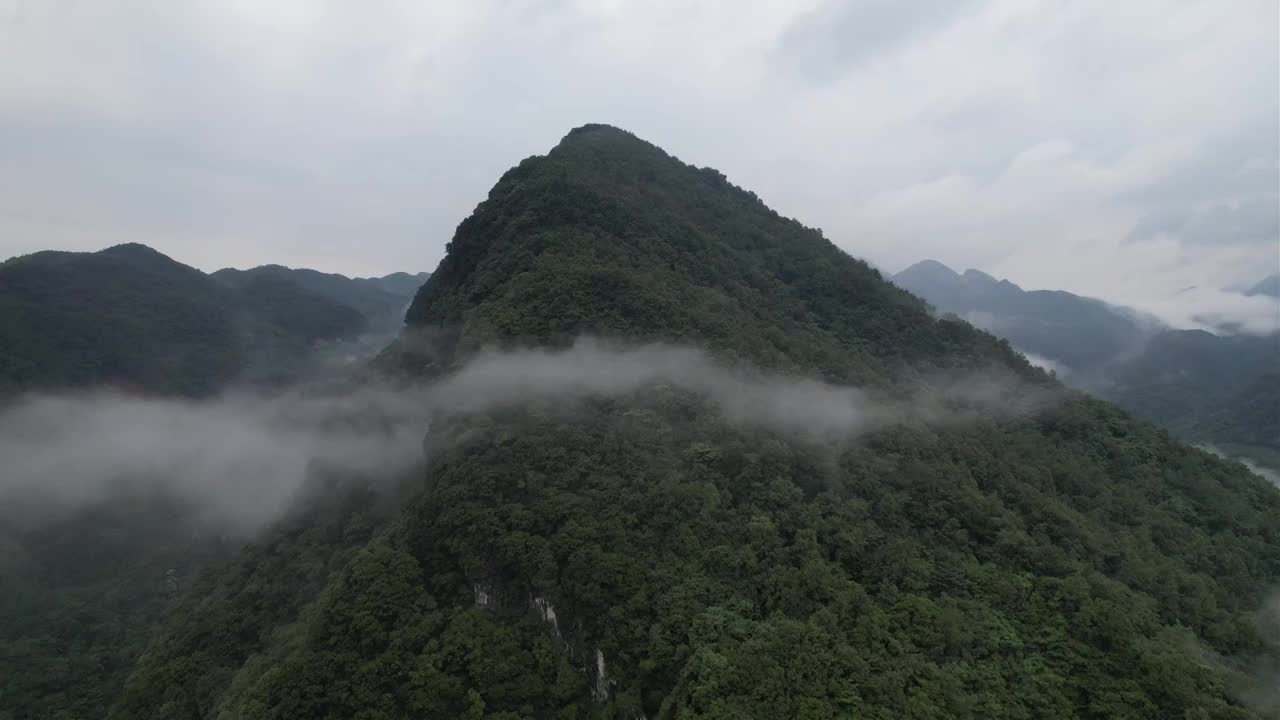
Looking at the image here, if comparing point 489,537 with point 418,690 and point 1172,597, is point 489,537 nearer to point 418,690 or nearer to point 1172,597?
point 418,690

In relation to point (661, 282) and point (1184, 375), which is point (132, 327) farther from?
point (1184, 375)

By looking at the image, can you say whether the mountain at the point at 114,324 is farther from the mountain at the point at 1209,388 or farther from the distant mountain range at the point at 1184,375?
the mountain at the point at 1209,388

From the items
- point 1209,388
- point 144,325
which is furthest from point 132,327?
point 1209,388

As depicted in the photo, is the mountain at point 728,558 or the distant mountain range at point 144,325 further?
the distant mountain range at point 144,325

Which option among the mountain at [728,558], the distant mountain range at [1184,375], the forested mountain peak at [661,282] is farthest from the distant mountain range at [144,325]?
the distant mountain range at [1184,375]

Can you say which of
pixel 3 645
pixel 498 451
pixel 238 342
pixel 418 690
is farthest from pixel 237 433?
pixel 418 690

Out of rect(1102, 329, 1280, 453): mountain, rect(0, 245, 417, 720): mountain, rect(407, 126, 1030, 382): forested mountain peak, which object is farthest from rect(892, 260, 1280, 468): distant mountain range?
rect(0, 245, 417, 720): mountain
